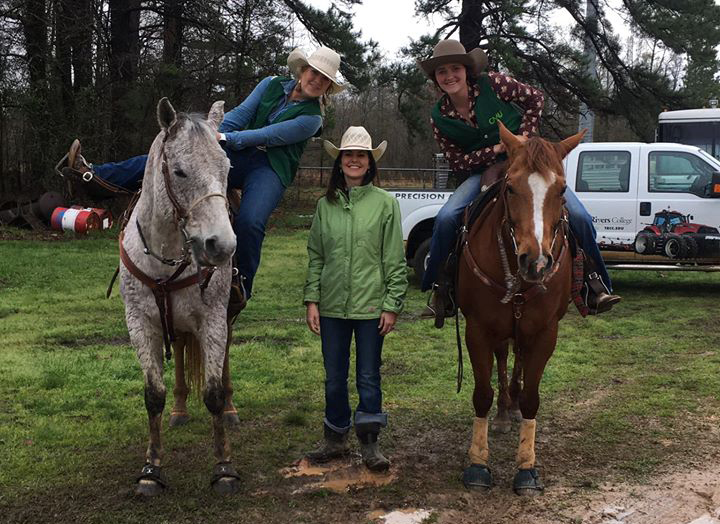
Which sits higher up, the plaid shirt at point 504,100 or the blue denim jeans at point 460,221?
the plaid shirt at point 504,100

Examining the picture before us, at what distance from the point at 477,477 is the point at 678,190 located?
7747 mm

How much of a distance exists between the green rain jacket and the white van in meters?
Result: 6.45

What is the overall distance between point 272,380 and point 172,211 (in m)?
2.95

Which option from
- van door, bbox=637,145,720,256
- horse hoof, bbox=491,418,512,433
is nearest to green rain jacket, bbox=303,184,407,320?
horse hoof, bbox=491,418,512,433

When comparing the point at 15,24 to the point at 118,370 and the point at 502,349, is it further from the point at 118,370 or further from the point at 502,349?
the point at 502,349

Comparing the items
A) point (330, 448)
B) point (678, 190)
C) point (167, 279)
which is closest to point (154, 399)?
point (167, 279)

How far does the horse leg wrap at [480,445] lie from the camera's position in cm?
404

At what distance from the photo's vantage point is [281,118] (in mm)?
4488

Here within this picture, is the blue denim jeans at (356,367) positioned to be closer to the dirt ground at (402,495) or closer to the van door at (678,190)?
the dirt ground at (402,495)

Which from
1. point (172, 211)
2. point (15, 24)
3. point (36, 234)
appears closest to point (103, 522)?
point (172, 211)

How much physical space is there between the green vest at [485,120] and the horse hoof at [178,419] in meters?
2.81

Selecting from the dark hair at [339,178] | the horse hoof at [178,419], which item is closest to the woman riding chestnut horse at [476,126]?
the dark hair at [339,178]

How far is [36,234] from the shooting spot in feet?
54.4

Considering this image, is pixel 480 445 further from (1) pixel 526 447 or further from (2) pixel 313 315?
(2) pixel 313 315
